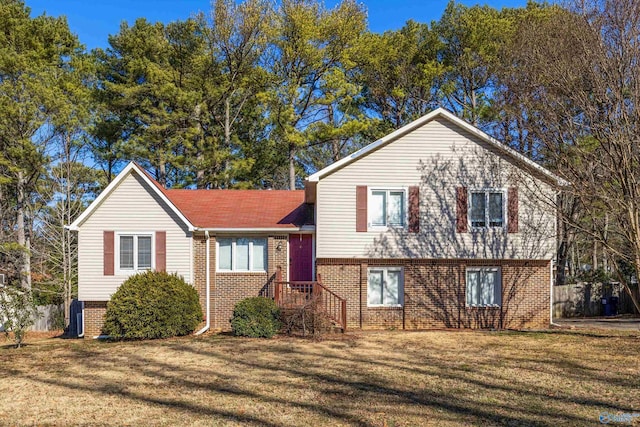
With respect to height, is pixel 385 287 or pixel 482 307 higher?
pixel 385 287

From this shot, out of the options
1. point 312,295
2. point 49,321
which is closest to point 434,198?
point 312,295

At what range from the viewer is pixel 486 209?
17109mm

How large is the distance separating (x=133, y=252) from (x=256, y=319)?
4.86m

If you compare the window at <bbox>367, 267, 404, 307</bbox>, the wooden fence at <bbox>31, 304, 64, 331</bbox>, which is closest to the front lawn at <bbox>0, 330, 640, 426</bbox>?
the window at <bbox>367, 267, 404, 307</bbox>

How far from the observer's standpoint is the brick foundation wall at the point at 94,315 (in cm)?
1727

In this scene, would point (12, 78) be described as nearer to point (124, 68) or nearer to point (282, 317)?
point (124, 68)

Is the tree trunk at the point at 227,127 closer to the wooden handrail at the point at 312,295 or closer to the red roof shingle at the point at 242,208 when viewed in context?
the red roof shingle at the point at 242,208

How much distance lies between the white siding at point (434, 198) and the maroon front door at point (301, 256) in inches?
54.4

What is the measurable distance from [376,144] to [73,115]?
48.9 ft

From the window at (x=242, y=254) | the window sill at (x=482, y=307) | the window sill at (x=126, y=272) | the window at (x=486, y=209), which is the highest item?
the window at (x=486, y=209)

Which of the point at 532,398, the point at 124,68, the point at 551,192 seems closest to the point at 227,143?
the point at 124,68

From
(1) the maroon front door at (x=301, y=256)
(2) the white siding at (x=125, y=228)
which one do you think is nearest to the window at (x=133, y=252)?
(2) the white siding at (x=125, y=228)

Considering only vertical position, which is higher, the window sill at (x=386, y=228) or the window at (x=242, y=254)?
the window sill at (x=386, y=228)

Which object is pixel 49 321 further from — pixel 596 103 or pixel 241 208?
pixel 596 103
